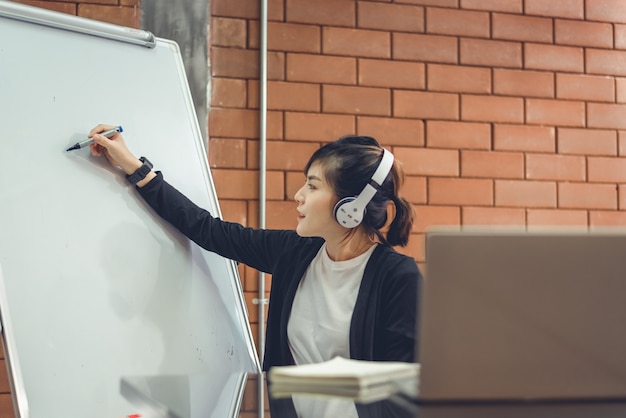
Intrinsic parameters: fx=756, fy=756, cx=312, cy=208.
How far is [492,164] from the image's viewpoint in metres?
2.54

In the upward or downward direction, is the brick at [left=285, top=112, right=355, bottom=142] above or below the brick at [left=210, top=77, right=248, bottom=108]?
below

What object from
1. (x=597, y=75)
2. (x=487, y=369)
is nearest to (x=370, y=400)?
(x=487, y=369)

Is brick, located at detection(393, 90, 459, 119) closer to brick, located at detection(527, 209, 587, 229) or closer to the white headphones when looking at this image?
brick, located at detection(527, 209, 587, 229)

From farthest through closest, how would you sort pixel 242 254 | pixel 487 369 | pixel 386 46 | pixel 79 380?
pixel 386 46 → pixel 242 254 → pixel 79 380 → pixel 487 369

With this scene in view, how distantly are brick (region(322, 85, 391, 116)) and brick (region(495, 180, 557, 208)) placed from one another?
0.47m

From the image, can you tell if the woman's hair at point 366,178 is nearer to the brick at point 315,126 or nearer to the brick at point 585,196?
the brick at point 315,126

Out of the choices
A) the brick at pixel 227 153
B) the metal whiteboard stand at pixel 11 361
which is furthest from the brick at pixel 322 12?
the metal whiteboard stand at pixel 11 361

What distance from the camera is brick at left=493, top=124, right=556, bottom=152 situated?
255 centimetres

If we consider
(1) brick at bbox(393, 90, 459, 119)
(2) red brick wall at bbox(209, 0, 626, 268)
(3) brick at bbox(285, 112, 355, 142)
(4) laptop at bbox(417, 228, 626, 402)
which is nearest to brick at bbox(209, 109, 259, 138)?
(2) red brick wall at bbox(209, 0, 626, 268)

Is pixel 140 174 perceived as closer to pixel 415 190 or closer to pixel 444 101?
pixel 415 190

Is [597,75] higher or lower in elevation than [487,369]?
higher

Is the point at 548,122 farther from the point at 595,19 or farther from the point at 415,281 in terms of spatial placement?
the point at 415,281

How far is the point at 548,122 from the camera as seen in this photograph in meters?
2.59

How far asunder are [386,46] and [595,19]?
0.78 m
